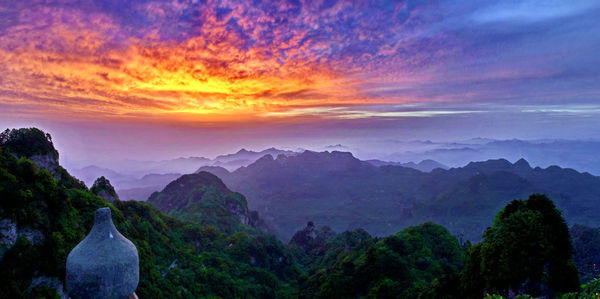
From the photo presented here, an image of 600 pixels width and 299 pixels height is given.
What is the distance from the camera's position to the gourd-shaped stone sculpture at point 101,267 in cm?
571

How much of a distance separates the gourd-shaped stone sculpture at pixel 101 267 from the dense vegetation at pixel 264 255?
13820mm

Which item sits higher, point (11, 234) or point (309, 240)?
point (11, 234)

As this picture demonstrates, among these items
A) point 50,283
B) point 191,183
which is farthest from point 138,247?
point 191,183

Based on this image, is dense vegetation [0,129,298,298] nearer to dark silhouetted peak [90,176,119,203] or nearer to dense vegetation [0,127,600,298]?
dense vegetation [0,127,600,298]

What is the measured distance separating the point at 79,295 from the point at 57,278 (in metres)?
15.8

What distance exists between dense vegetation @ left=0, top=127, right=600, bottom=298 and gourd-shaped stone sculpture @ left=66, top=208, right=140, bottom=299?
13.8 meters

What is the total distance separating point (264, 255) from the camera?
56031mm

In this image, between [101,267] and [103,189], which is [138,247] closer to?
[103,189]

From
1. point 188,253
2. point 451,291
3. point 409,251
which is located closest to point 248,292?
point 188,253

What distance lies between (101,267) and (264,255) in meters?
53.7

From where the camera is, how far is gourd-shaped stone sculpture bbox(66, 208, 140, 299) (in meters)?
5.71

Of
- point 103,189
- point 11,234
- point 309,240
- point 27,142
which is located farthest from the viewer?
point 309,240

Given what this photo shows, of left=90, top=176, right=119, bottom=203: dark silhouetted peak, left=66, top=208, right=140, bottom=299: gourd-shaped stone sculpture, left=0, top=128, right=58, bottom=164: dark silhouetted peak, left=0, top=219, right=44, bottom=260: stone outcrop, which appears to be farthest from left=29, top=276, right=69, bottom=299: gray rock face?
left=90, top=176, right=119, bottom=203: dark silhouetted peak

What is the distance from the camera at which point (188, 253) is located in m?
45.2
